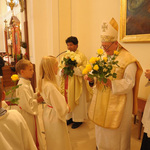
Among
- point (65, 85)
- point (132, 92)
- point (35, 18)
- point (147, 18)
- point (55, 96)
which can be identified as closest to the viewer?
point (55, 96)

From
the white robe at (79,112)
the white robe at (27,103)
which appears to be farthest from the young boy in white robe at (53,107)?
the white robe at (79,112)

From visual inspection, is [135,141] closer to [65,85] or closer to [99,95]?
[99,95]

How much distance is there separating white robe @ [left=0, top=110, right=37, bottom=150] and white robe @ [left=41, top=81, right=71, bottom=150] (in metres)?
0.80

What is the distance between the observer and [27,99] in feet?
7.59

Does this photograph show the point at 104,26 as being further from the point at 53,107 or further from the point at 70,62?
the point at 53,107

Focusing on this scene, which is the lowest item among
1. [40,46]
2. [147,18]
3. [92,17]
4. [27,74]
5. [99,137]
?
[99,137]

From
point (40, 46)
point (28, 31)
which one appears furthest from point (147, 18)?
point (28, 31)

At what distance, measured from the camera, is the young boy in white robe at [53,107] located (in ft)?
7.29

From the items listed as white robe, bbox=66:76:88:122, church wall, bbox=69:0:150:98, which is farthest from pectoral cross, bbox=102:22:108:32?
white robe, bbox=66:76:88:122

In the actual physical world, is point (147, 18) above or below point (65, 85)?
above

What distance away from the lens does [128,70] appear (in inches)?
94.7

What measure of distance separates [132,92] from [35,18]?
4464 millimetres

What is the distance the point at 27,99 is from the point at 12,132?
0.99 metres

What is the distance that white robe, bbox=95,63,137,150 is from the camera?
7.85ft
